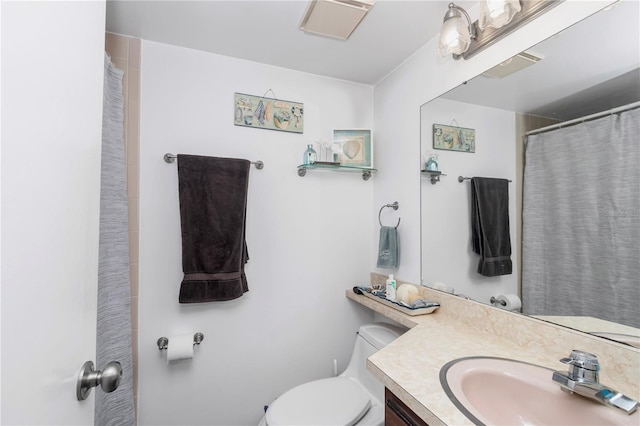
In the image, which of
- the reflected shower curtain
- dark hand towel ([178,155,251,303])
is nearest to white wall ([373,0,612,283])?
the reflected shower curtain

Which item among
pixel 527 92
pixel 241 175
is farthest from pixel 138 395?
pixel 527 92

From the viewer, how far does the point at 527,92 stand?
3.59ft

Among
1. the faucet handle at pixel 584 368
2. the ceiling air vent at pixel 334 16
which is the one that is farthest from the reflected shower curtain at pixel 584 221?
the ceiling air vent at pixel 334 16

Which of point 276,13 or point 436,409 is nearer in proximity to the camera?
point 436,409

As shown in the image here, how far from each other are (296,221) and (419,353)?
1.05 meters

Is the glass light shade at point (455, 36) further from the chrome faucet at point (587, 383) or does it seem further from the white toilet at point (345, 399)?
the white toilet at point (345, 399)

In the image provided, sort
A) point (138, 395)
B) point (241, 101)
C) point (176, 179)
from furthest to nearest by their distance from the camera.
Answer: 1. point (241, 101)
2. point (176, 179)
3. point (138, 395)

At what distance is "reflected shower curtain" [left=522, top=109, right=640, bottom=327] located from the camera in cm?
82

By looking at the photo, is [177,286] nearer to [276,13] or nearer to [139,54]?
[139,54]

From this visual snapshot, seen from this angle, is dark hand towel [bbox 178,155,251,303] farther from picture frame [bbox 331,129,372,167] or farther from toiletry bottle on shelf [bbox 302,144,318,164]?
picture frame [bbox 331,129,372,167]

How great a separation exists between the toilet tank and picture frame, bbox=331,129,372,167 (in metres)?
1.00

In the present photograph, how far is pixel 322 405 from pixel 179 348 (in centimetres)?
76

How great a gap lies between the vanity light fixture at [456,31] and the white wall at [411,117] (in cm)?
10

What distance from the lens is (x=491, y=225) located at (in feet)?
4.15
